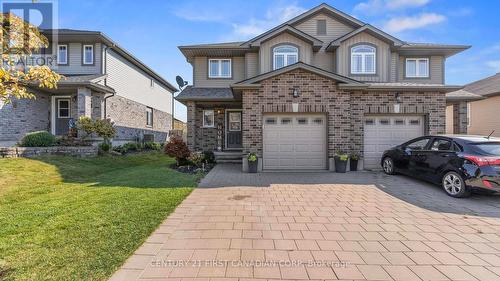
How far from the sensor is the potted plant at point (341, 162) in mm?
10195

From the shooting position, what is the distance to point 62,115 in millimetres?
15805

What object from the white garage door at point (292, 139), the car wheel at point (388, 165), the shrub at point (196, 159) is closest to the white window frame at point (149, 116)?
the shrub at point (196, 159)

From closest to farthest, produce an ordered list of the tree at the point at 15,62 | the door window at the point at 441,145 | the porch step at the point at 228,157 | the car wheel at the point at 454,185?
the tree at the point at 15,62 → the car wheel at the point at 454,185 → the door window at the point at 441,145 → the porch step at the point at 228,157

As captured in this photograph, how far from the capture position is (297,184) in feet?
27.1

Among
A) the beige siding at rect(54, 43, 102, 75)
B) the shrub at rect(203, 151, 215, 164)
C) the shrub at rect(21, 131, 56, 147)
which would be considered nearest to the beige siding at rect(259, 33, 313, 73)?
the shrub at rect(203, 151, 215, 164)

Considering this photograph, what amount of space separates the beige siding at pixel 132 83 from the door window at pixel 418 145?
53.5 ft

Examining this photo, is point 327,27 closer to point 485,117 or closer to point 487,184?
point 487,184

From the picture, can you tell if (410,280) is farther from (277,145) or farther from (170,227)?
(277,145)

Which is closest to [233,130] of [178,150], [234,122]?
[234,122]

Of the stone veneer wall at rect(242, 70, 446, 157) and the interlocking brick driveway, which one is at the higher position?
the stone veneer wall at rect(242, 70, 446, 157)

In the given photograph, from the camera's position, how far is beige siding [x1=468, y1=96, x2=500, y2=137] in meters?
17.7

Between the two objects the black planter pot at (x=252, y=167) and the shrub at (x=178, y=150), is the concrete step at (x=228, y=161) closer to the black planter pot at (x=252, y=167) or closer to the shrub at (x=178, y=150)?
the shrub at (x=178, y=150)

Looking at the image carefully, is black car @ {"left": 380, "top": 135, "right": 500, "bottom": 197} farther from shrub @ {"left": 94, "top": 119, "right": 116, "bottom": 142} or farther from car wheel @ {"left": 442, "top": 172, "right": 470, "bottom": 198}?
shrub @ {"left": 94, "top": 119, "right": 116, "bottom": 142}

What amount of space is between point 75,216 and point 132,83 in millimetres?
16449
